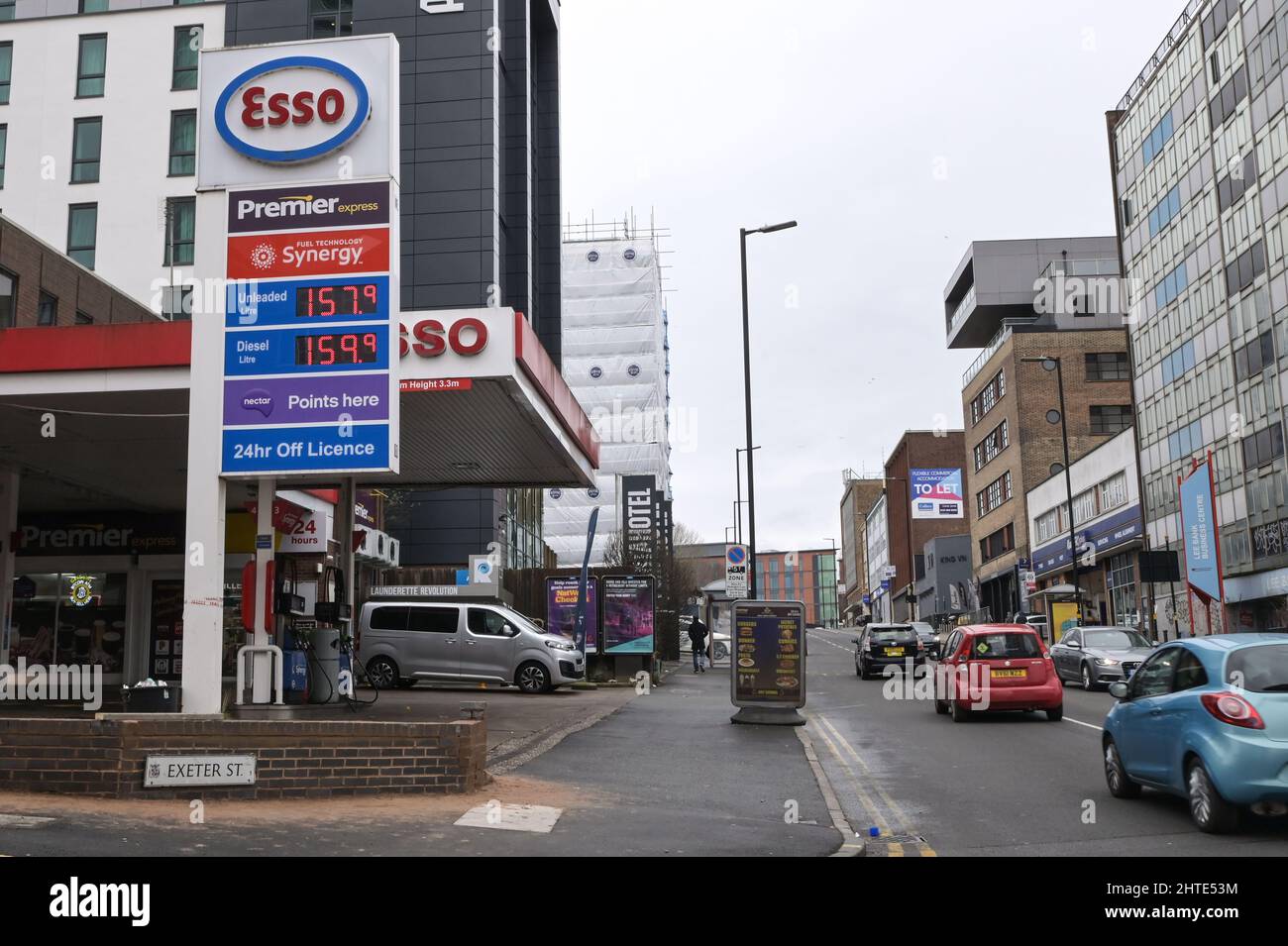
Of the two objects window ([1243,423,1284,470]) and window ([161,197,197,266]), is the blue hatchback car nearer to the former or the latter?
window ([1243,423,1284,470])

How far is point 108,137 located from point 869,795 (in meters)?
50.2

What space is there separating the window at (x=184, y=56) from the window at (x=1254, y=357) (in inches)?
1658

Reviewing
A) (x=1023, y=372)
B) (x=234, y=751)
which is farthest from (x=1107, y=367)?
(x=234, y=751)

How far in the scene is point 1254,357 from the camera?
41.6 meters

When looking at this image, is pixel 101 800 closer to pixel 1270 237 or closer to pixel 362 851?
pixel 362 851

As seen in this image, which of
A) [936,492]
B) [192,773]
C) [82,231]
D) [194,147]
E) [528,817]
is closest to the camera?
[528,817]

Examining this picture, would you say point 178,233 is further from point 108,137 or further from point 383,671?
point 383,671

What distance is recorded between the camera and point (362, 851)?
800 cm

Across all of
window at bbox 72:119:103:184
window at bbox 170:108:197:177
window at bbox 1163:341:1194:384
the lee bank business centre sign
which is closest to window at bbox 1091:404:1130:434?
window at bbox 1163:341:1194:384

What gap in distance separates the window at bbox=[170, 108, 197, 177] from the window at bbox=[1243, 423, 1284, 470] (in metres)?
42.1

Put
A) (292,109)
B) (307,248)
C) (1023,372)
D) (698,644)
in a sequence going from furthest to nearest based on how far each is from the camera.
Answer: (1023,372)
(698,644)
(292,109)
(307,248)

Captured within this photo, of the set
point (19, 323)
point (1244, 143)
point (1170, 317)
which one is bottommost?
point (19, 323)

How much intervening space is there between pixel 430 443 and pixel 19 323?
1017 centimetres
